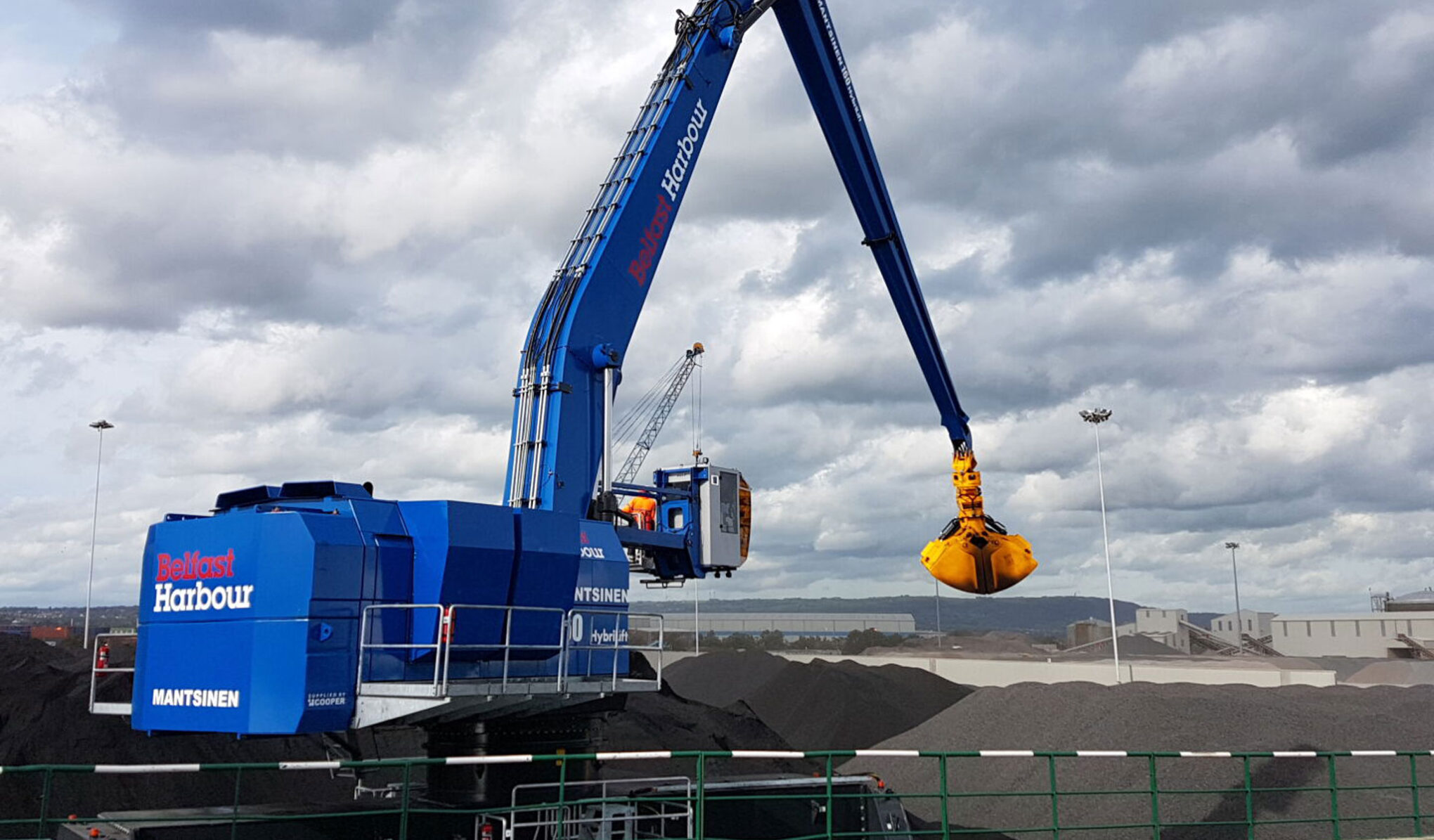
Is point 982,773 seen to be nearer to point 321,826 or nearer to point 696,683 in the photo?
point 321,826

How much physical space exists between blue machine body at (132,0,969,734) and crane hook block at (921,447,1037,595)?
7.95 meters

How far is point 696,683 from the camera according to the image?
43812 millimetres

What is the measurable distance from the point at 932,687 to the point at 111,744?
81.6 feet

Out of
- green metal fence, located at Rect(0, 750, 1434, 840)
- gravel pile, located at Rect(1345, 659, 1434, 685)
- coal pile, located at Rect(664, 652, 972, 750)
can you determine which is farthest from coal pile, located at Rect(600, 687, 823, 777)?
gravel pile, located at Rect(1345, 659, 1434, 685)

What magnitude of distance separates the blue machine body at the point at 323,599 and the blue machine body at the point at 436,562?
2 cm

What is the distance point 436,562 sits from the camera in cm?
1009

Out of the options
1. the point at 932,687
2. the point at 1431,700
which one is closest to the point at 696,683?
the point at 932,687

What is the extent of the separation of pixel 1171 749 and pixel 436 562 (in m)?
18.3

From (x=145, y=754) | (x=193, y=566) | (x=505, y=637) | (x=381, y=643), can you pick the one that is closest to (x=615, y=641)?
(x=505, y=637)

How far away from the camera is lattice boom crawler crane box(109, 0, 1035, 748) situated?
937cm

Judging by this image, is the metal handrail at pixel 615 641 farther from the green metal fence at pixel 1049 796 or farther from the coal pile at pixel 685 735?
the coal pile at pixel 685 735

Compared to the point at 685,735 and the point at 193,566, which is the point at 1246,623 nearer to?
the point at 685,735

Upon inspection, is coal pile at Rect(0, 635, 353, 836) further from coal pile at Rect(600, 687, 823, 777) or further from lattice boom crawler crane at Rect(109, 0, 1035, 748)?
A: lattice boom crawler crane at Rect(109, 0, 1035, 748)

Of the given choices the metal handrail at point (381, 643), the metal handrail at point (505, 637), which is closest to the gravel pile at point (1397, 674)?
the metal handrail at point (505, 637)
